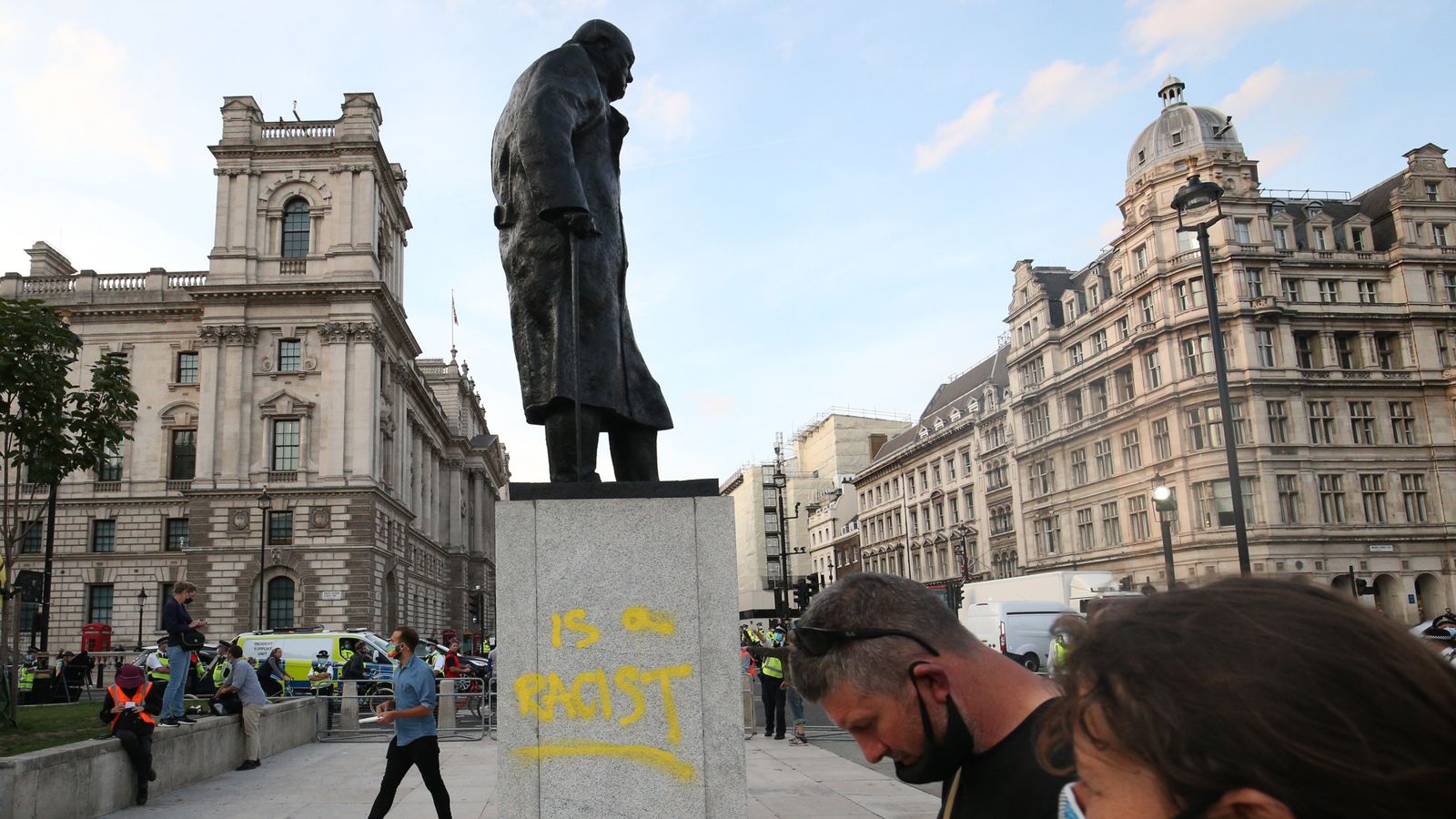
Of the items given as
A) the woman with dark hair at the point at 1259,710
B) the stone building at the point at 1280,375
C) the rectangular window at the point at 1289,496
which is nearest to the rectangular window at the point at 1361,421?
the stone building at the point at 1280,375

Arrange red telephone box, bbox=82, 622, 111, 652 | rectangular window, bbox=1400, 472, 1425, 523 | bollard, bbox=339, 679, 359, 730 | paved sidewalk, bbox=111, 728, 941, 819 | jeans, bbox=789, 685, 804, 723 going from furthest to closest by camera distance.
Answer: rectangular window, bbox=1400, 472, 1425, 523 → red telephone box, bbox=82, 622, 111, 652 → bollard, bbox=339, 679, 359, 730 → jeans, bbox=789, 685, 804, 723 → paved sidewalk, bbox=111, 728, 941, 819

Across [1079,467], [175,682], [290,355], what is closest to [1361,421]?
[1079,467]

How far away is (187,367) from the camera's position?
56.6 metres

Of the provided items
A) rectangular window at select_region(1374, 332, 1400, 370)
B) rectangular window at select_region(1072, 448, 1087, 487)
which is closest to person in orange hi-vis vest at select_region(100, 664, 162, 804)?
rectangular window at select_region(1072, 448, 1087, 487)

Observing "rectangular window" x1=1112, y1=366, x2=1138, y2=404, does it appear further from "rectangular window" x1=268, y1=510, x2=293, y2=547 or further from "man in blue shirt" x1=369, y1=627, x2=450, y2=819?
"man in blue shirt" x1=369, y1=627, x2=450, y2=819

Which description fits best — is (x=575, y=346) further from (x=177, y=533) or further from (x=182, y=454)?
(x=182, y=454)

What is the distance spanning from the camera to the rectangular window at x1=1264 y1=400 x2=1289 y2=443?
4875cm

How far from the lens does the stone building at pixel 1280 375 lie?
48.1 metres

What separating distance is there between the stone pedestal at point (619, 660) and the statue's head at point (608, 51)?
2.80 metres

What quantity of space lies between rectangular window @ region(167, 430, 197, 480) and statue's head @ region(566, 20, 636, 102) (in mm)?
57100

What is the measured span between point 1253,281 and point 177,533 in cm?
5568

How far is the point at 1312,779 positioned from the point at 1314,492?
54.1 metres

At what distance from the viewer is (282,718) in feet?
56.8

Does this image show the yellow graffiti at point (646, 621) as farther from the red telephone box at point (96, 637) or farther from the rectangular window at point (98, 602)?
the rectangular window at point (98, 602)
